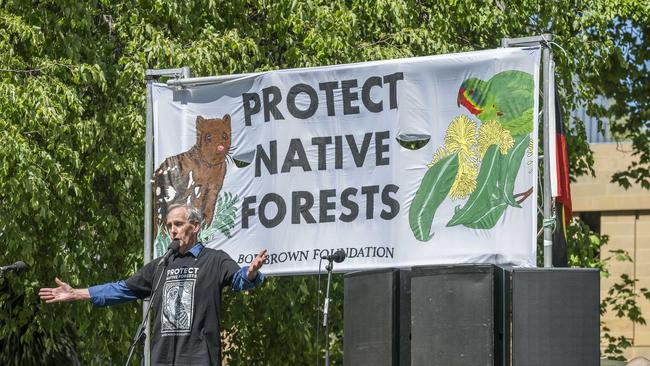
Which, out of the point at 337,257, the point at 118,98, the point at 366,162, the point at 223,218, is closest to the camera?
the point at 337,257

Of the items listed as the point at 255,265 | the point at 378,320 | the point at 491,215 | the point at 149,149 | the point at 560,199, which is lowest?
the point at 378,320

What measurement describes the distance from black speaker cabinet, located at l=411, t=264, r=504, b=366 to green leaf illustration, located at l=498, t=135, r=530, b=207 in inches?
56.5

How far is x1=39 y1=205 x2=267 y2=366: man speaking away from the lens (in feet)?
28.8

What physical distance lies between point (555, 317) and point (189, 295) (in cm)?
226

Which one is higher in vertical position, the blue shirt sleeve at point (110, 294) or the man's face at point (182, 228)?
the man's face at point (182, 228)

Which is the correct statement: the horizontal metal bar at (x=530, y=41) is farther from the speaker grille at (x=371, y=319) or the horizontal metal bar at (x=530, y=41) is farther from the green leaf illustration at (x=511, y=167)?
the speaker grille at (x=371, y=319)

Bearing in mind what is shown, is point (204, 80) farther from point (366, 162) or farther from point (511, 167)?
point (511, 167)

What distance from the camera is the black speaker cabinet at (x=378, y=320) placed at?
865 cm

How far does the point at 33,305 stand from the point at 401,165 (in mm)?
Answer: 4827

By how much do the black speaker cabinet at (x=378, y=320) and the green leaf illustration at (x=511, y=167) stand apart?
1387 mm

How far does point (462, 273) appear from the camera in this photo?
332 inches

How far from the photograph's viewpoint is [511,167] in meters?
9.92

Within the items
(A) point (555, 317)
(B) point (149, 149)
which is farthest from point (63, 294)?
(A) point (555, 317)

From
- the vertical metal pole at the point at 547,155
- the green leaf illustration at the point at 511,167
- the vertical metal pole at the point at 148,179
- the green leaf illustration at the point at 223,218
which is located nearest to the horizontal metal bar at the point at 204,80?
the vertical metal pole at the point at 148,179
